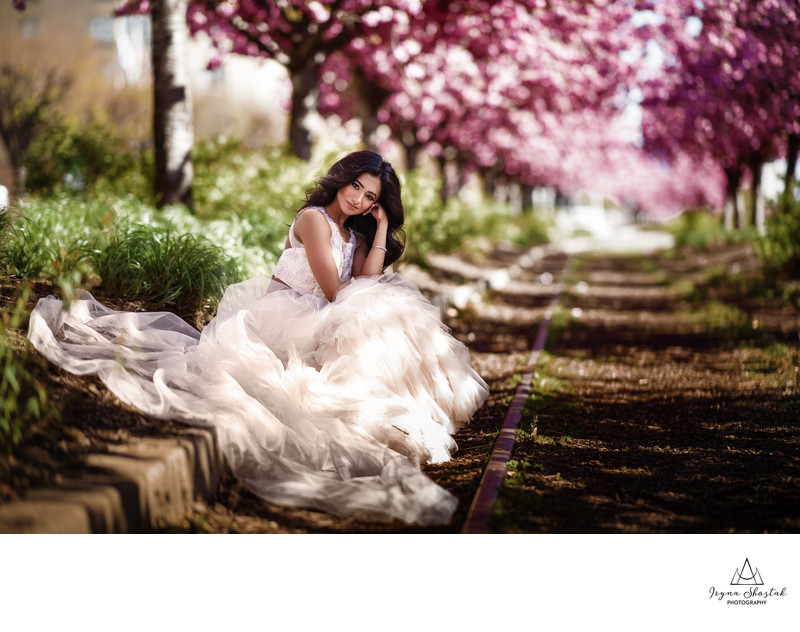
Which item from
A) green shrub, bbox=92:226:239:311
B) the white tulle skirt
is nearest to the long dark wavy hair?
the white tulle skirt

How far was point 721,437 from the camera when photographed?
202 inches

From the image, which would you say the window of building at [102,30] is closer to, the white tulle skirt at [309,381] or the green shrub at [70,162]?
the green shrub at [70,162]

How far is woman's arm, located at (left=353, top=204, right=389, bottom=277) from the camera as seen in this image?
17.6ft

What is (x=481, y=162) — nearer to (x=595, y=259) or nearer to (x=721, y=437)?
(x=595, y=259)

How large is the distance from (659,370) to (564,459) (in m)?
3.14

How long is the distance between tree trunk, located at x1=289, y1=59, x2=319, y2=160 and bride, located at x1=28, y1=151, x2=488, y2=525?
22.6 feet

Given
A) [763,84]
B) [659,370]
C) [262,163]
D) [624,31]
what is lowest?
[659,370]

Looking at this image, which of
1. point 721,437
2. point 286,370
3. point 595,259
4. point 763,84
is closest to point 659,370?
point 721,437

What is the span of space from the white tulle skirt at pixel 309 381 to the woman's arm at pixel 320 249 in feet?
0.44

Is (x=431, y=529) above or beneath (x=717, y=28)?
beneath

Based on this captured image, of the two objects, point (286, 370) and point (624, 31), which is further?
point (624, 31)

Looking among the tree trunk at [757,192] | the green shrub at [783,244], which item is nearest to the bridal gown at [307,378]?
the green shrub at [783,244]
